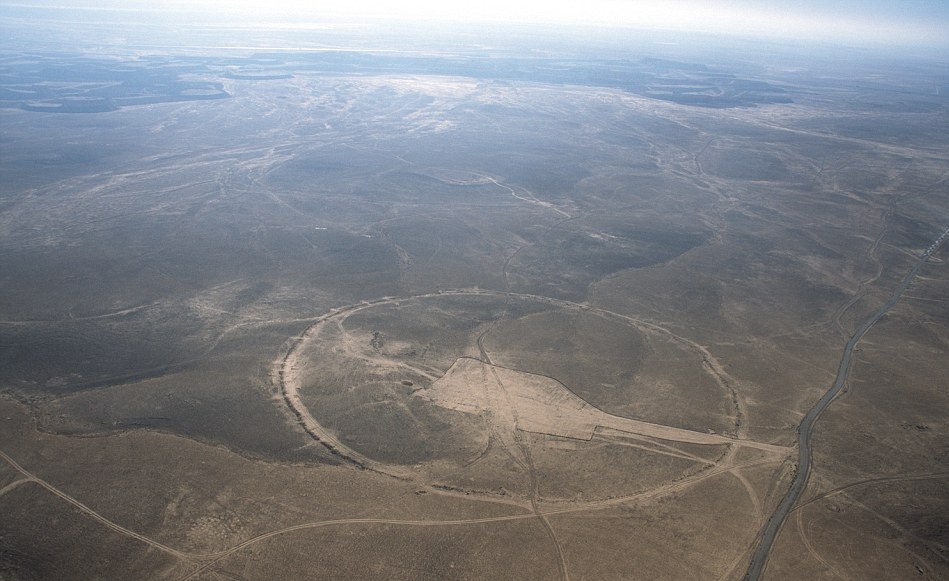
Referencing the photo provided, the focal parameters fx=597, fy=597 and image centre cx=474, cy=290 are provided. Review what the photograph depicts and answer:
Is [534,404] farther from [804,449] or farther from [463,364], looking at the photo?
[804,449]

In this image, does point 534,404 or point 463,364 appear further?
point 463,364

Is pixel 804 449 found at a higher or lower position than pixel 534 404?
lower

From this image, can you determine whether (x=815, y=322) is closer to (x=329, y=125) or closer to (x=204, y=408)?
(x=204, y=408)

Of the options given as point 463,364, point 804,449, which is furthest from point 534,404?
point 804,449

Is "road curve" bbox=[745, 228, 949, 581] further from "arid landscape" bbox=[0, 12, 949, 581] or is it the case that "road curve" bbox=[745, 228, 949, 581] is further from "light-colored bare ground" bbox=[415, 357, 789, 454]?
"light-colored bare ground" bbox=[415, 357, 789, 454]

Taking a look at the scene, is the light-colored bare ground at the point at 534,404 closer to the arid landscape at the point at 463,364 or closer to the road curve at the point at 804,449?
the arid landscape at the point at 463,364

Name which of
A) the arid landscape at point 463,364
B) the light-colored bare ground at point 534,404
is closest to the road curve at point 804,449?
the arid landscape at point 463,364
